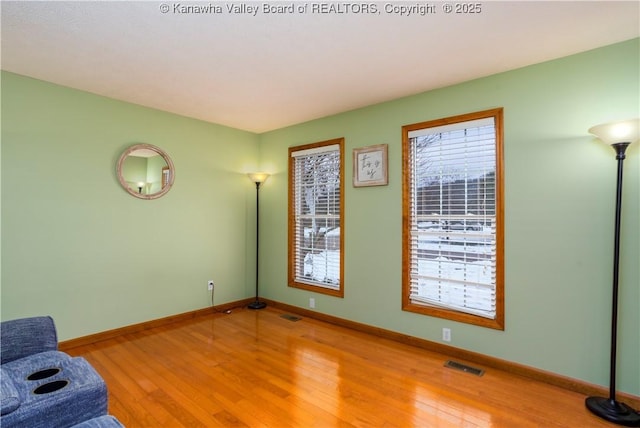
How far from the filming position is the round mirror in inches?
145

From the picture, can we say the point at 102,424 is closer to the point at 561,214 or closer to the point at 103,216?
the point at 103,216

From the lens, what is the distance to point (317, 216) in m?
4.37

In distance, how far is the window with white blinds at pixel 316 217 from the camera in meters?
4.14

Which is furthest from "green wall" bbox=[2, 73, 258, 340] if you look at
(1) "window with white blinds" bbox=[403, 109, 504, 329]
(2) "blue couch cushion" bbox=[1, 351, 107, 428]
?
(1) "window with white blinds" bbox=[403, 109, 504, 329]

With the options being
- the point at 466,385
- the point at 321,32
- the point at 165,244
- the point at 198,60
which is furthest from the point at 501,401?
the point at 165,244

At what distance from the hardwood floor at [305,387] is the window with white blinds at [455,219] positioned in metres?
0.56

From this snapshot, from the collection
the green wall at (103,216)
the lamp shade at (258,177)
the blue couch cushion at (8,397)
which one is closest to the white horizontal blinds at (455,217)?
the lamp shade at (258,177)

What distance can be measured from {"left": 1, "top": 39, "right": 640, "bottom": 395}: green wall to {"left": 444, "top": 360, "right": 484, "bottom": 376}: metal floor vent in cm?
19

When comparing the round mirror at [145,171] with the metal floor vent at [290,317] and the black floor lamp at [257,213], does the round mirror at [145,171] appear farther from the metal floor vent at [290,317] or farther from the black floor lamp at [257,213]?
the metal floor vent at [290,317]

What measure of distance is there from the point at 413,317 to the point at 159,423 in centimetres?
238

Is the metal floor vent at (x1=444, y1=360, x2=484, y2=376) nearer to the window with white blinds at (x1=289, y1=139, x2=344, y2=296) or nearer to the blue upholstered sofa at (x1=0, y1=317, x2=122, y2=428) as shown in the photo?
the window with white blinds at (x1=289, y1=139, x2=344, y2=296)

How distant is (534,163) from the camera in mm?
2725

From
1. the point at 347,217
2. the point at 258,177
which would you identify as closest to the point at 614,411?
the point at 347,217

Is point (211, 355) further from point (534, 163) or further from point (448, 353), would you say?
point (534, 163)
